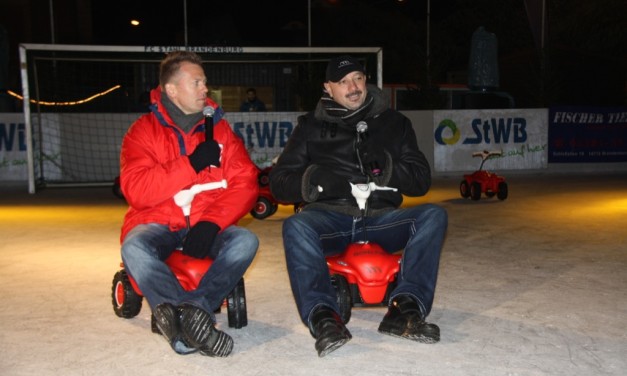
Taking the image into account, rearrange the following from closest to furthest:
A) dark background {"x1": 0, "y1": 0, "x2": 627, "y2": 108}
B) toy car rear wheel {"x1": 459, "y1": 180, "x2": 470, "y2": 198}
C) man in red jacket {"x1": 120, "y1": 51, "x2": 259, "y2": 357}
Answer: man in red jacket {"x1": 120, "y1": 51, "x2": 259, "y2": 357} < toy car rear wheel {"x1": 459, "y1": 180, "x2": 470, "y2": 198} < dark background {"x1": 0, "y1": 0, "x2": 627, "y2": 108}

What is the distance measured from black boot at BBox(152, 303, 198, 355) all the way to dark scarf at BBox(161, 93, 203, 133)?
0.99 meters

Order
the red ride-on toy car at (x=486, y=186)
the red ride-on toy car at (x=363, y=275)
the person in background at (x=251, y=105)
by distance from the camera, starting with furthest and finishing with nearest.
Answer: the person in background at (x=251, y=105) < the red ride-on toy car at (x=486, y=186) < the red ride-on toy car at (x=363, y=275)

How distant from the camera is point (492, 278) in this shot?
498cm

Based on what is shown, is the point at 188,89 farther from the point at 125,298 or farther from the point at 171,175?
the point at 125,298

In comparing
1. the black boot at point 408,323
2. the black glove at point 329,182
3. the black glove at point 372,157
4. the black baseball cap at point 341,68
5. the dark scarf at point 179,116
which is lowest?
the black boot at point 408,323

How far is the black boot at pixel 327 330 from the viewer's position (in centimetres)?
327

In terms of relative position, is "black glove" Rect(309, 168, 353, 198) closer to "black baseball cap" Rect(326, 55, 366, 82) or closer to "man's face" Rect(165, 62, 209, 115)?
"black baseball cap" Rect(326, 55, 366, 82)

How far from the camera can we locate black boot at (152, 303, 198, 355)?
328 cm

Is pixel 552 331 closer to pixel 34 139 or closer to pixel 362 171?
pixel 362 171

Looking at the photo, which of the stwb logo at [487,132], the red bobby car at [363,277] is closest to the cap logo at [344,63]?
the red bobby car at [363,277]

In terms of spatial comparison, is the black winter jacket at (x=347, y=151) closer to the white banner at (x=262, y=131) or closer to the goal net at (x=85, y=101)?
the goal net at (x=85, y=101)

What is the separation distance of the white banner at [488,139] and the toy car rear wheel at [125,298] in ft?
33.5

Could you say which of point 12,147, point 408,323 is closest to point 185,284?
point 408,323

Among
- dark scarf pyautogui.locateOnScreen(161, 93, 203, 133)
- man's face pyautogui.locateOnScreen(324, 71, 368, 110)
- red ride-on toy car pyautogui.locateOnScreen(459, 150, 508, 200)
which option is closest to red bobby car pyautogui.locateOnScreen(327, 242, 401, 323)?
man's face pyautogui.locateOnScreen(324, 71, 368, 110)
